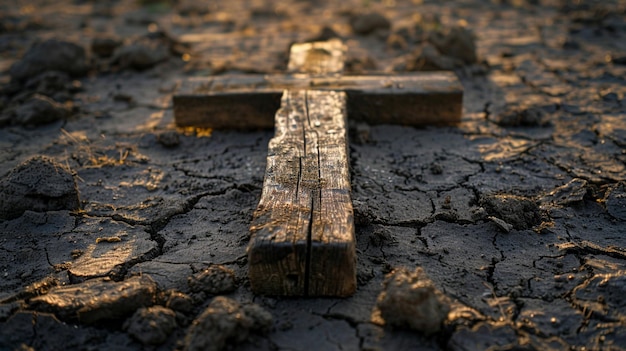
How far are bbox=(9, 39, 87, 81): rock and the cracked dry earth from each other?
16 millimetres

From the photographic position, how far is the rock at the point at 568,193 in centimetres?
306

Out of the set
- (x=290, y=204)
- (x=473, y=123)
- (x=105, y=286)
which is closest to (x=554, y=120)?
(x=473, y=123)

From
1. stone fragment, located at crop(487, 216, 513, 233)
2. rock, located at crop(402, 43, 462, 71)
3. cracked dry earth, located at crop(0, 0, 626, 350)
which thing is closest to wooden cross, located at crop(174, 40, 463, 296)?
cracked dry earth, located at crop(0, 0, 626, 350)

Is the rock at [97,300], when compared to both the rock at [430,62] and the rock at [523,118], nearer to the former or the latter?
the rock at [523,118]

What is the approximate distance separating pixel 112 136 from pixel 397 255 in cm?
236

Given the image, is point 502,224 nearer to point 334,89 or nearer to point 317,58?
point 334,89

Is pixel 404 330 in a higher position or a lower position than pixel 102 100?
lower

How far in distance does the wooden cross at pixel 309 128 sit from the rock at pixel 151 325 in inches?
13.7

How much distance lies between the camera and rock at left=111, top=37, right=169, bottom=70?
529cm

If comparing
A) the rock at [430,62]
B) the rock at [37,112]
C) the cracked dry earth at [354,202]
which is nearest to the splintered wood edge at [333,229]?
the cracked dry earth at [354,202]

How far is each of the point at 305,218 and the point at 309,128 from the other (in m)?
0.97

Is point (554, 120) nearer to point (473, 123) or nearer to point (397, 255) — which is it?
point (473, 123)

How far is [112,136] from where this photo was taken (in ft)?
13.5

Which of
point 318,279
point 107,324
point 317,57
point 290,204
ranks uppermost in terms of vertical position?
point 317,57
